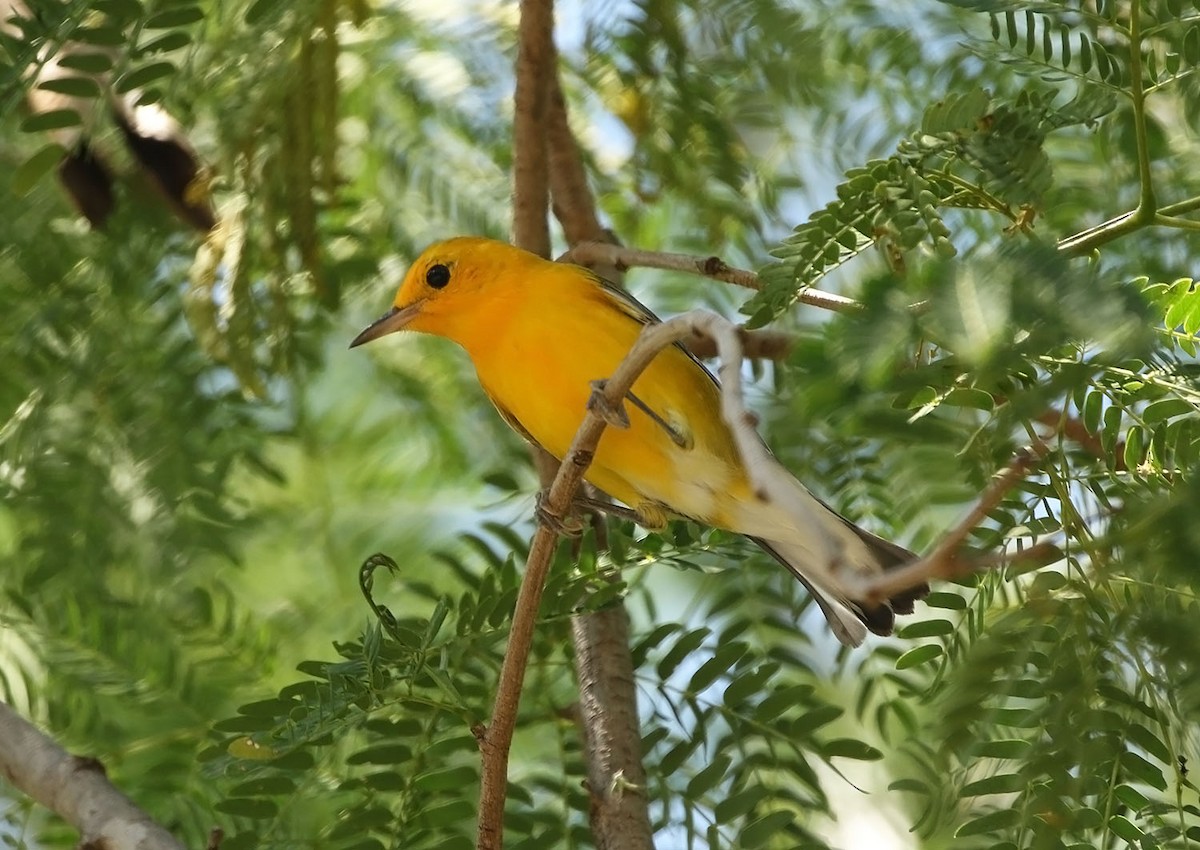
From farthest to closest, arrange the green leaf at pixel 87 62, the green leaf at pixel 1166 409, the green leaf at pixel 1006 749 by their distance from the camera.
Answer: the green leaf at pixel 87 62 → the green leaf at pixel 1166 409 → the green leaf at pixel 1006 749

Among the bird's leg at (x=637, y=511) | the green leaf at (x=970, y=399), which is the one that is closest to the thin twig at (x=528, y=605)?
the green leaf at (x=970, y=399)

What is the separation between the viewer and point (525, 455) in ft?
13.6

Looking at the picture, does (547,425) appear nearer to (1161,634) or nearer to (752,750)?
(752,750)

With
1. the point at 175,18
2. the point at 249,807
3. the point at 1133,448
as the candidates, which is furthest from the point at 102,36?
the point at 1133,448

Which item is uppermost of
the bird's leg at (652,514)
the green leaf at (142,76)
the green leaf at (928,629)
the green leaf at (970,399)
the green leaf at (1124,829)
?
the green leaf at (142,76)

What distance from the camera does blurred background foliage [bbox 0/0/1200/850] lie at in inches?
63.6

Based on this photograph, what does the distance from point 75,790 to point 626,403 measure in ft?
4.75

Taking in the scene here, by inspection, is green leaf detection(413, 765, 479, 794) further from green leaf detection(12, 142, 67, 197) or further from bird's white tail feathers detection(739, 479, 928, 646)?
green leaf detection(12, 142, 67, 197)

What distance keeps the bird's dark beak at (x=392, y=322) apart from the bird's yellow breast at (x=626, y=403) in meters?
0.45

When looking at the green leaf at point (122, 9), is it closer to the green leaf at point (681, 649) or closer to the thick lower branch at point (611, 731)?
the thick lower branch at point (611, 731)

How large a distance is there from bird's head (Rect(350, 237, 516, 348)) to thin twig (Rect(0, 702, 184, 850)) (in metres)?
1.34

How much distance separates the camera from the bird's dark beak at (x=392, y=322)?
3.73 m

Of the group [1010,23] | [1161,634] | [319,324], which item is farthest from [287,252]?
[1161,634]

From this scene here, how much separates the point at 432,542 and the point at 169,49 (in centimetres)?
186
